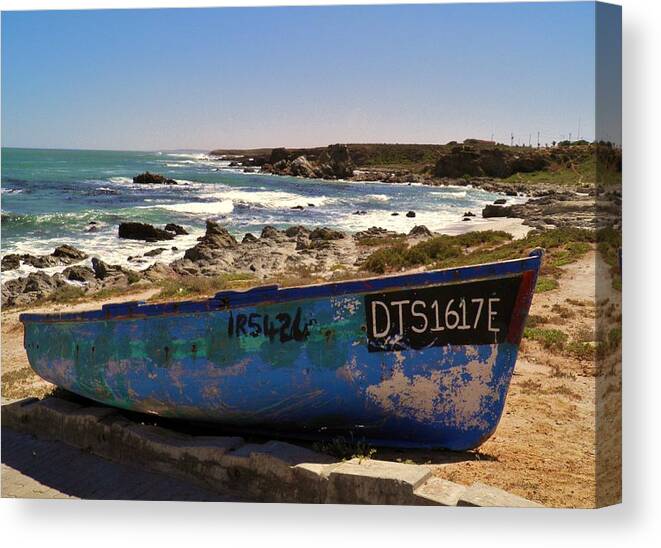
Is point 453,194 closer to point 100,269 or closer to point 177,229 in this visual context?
point 177,229

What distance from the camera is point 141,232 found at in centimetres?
659

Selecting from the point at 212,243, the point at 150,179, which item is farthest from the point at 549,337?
the point at 150,179

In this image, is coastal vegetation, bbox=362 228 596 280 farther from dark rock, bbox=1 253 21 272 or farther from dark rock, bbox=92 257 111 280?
dark rock, bbox=1 253 21 272

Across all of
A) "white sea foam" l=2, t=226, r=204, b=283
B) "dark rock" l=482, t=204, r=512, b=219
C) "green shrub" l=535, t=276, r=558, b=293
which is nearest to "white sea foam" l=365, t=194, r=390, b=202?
"dark rock" l=482, t=204, r=512, b=219

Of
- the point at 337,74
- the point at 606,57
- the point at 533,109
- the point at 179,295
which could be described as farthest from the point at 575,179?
the point at 179,295

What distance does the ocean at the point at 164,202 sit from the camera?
5676 millimetres

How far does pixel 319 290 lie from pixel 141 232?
9.45 feet

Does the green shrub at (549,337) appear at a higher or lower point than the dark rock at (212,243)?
lower

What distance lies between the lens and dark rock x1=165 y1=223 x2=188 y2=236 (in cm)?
673

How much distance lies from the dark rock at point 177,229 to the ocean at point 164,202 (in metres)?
0.06

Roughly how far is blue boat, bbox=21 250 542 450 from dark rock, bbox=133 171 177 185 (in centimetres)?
138

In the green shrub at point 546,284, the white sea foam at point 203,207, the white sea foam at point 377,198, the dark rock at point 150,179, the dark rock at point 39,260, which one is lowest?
the green shrub at point 546,284

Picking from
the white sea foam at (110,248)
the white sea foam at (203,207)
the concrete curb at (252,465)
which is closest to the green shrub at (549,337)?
the concrete curb at (252,465)

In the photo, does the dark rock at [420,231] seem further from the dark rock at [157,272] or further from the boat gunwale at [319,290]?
the boat gunwale at [319,290]
